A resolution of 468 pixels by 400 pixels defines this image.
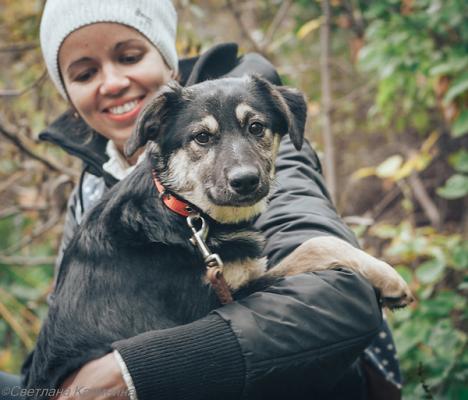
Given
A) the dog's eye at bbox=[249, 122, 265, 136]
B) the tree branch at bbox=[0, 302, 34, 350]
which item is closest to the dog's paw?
the dog's eye at bbox=[249, 122, 265, 136]

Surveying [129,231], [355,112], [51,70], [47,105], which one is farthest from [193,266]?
[355,112]

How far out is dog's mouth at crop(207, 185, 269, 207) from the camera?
2463mm

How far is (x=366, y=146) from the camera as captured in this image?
787 cm

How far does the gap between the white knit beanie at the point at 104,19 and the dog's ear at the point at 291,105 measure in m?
0.78

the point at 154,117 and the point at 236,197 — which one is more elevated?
the point at 154,117

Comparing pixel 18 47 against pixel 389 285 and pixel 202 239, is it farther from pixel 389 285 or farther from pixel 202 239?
pixel 389 285

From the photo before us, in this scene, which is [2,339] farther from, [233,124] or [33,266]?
[233,124]

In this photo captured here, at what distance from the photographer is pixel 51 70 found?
131 inches

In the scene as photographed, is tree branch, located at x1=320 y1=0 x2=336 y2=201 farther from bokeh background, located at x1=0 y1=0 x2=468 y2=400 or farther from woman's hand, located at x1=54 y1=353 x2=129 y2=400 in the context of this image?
woman's hand, located at x1=54 y1=353 x2=129 y2=400

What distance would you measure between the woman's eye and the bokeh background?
1289 mm

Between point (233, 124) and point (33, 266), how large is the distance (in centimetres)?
361

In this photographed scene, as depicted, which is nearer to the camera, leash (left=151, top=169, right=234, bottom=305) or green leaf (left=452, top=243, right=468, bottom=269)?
leash (left=151, top=169, right=234, bottom=305)

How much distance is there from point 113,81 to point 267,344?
1.73 metres

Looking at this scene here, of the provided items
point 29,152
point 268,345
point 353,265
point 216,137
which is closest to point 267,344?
point 268,345
